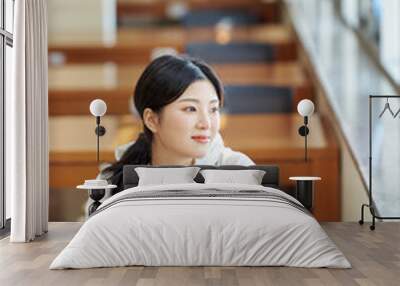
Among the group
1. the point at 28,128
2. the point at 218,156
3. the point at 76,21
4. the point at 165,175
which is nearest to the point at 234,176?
the point at 165,175

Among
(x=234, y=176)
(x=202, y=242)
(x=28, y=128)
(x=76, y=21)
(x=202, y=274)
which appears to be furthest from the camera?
(x=76, y=21)

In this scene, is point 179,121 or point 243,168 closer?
point 243,168

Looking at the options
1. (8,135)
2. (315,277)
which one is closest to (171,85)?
(8,135)

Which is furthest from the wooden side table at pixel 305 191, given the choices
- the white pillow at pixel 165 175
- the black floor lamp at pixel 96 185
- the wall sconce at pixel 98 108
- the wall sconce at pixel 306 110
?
the wall sconce at pixel 98 108

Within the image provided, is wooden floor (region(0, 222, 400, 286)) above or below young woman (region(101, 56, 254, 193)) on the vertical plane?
below

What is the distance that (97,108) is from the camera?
6.78 meters

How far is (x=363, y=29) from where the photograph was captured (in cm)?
941

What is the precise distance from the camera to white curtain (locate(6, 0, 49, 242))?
5759 mm

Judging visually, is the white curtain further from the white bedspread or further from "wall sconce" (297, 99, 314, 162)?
"wall sconce" (297, 99, 314, 162)

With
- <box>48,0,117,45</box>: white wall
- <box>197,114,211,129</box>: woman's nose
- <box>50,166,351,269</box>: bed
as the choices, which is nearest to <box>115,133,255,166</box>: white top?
<box>197,114,211,129</box>: woman's nose

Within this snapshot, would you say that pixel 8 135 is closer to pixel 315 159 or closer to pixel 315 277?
pixel 315 159

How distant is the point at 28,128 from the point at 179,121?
141 centimetres

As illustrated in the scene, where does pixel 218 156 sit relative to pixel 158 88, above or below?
below

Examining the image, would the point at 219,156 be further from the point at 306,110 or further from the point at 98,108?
the point at 98,108
